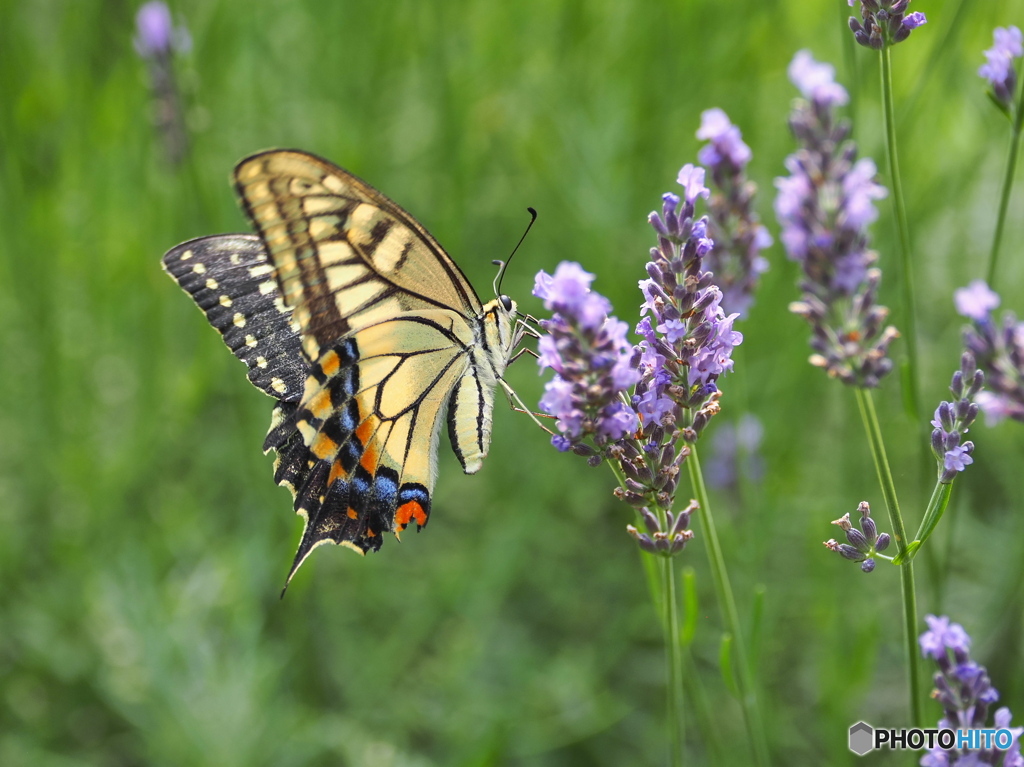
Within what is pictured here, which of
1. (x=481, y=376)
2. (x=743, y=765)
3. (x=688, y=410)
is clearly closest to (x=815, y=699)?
(x=743, y=765)

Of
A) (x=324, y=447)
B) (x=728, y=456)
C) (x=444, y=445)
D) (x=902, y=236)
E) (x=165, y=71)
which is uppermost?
(x=165, y=71)

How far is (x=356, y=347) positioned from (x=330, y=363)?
86 mm

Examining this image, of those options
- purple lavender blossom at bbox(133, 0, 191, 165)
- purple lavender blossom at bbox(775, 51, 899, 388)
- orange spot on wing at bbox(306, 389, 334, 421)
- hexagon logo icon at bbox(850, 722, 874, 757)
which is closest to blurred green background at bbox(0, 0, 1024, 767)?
purple lavender blossom at bbox(133, 0, 191, 165)

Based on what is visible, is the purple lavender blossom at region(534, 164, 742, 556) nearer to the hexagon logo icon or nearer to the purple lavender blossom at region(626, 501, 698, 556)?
the purple lavender blossom at region(626, 501, 698, 556)

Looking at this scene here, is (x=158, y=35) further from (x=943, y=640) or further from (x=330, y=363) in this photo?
(x=943, y=640)

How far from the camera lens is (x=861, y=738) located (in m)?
1.97

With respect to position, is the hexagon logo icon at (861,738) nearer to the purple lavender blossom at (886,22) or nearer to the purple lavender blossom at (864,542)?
the purple lavender blossom at (864,542)

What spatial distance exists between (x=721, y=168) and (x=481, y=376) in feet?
2.30

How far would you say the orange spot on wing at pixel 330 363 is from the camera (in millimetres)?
1745

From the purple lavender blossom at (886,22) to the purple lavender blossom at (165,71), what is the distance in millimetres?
1887

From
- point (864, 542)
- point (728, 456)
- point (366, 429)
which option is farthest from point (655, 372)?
point (728, 456)

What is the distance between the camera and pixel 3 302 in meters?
3.28

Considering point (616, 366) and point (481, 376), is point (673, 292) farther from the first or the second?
point (481, 376)

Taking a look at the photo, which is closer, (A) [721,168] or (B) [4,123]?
(A) [721,168]
